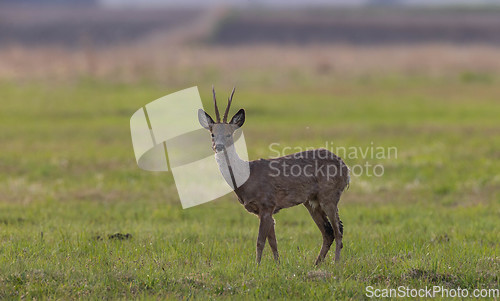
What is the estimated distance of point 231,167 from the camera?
9.49m

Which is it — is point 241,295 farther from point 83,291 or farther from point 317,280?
point 83,291

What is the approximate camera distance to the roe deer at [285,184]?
31.2 ft

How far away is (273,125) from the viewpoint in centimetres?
2802

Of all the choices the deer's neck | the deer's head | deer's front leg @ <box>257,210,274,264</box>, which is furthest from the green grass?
the deer's head

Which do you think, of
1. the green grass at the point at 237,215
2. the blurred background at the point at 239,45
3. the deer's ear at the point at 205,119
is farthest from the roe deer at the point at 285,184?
the blurred background at the point at 239,45

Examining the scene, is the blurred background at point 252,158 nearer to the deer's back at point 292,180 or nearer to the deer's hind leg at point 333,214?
the deer's hind leg at point 333,214

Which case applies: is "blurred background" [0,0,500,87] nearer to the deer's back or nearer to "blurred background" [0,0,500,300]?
"blurred background" [0,0,500,300]

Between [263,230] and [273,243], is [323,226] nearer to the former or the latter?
[273,243]

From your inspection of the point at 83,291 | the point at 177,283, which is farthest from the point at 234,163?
the point at 83,291

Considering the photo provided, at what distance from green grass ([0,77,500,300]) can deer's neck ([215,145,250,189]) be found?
1.09 metres

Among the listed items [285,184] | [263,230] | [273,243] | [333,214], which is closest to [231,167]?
[285,184]

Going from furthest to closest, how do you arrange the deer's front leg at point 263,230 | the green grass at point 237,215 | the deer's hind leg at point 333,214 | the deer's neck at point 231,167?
the deer's hind leg at point 333,214 → the deer's front leg at point 263,230 → the deer's neck at point 231,167 → the green grass at point 237,215

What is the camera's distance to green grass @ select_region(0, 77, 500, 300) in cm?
905

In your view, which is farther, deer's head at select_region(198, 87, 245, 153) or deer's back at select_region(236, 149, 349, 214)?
deer's back at select_region(236, 149, 349, 214)
